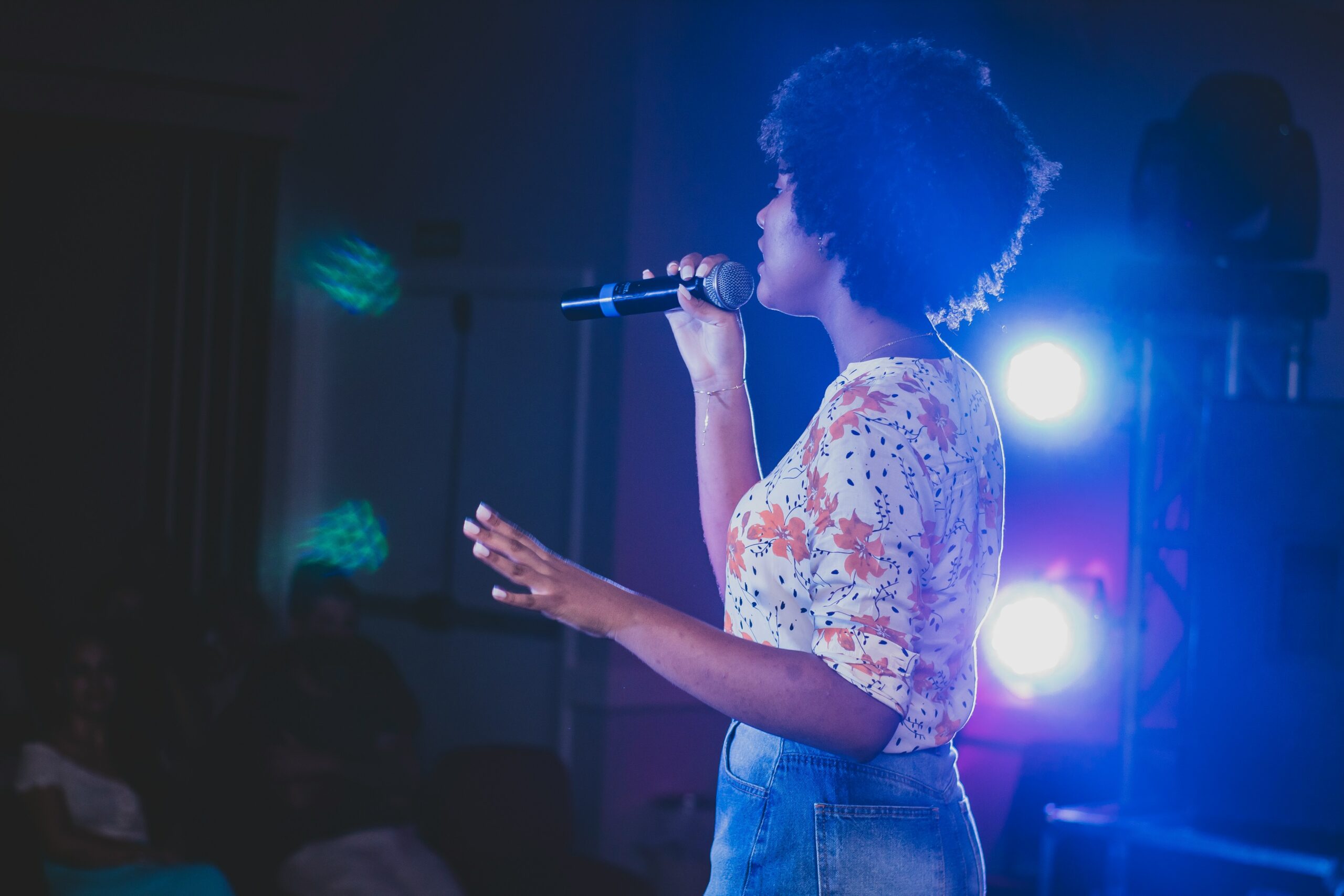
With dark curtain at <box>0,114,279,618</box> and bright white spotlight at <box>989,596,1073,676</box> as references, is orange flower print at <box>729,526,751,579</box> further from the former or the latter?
dark curtain at <box>0,114,279,618</box>

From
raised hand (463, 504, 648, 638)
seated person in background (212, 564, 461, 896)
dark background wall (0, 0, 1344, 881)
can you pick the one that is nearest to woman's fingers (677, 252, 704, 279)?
raised hand (463, 504, 648, 638)

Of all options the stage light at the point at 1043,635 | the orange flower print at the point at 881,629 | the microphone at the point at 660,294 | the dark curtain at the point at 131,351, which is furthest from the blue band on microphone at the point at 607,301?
the dark curtain at the point at 131,351

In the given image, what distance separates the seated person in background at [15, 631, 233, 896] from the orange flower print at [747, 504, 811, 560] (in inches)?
95.8

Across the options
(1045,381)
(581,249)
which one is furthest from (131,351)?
Result: (1045,381)

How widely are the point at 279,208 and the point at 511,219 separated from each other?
122cm

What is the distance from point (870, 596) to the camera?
3.19ft

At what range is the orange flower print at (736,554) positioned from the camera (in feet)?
3.61

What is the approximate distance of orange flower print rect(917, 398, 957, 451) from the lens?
1.03 metres

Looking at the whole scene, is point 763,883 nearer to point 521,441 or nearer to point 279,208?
point 521,441

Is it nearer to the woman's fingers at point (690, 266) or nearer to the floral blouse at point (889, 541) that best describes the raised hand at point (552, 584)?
the floral blouse at point (889, 541)

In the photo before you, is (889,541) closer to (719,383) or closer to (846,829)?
(846,829)

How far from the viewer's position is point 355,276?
5.04 m

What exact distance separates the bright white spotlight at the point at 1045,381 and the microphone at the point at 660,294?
3010 mm

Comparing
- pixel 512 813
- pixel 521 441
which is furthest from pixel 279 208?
pixel 512 813
